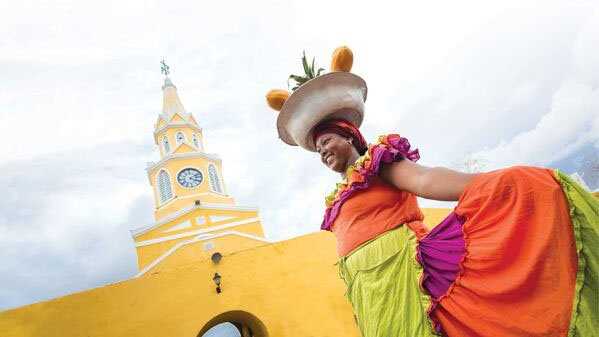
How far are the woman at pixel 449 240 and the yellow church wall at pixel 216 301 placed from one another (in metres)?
3.54

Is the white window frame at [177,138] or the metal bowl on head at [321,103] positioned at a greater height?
the white window frame at [177,138]

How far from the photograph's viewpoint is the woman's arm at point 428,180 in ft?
3.73

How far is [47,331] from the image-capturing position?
4.16 m

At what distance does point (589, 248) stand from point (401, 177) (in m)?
0.57

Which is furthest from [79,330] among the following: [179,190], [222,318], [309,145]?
[179,190]

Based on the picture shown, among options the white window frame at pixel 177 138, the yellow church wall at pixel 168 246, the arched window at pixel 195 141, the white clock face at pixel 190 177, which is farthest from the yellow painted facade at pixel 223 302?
the arched window at pixel 195 141

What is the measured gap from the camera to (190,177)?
23.0 meters

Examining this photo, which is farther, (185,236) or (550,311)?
(185,236)

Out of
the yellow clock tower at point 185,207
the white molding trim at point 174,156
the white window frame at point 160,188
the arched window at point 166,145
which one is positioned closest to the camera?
the yellow clock tower at point 185,207

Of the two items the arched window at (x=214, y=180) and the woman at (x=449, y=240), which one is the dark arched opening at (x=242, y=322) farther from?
the arched window at (x=214, y=180)

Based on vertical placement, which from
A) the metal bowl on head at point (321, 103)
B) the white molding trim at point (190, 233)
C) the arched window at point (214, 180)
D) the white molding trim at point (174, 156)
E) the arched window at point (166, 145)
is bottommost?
the metal bowl on head at point (321, 103)

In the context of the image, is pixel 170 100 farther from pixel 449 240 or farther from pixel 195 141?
pixel 449 240

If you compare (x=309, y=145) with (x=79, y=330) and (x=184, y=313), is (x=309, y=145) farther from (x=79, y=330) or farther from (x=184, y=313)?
(x=79, y=330)

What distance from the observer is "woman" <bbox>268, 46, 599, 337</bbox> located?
0.93m
